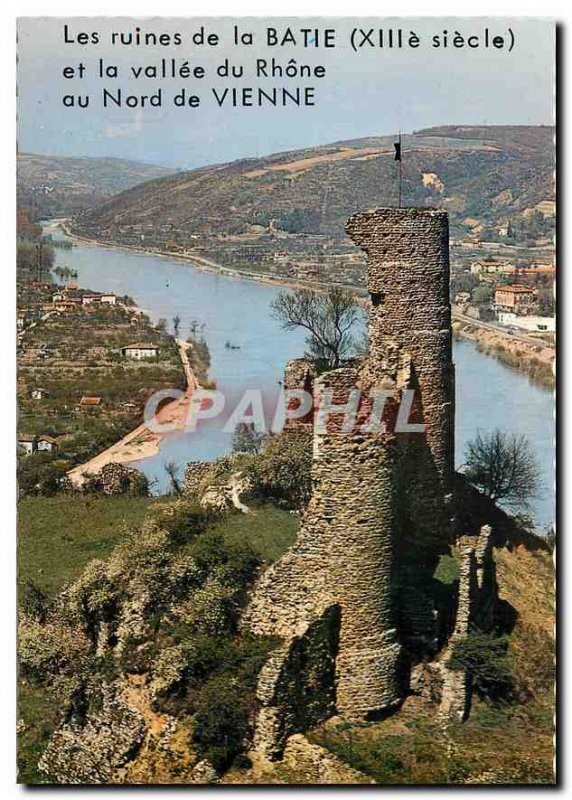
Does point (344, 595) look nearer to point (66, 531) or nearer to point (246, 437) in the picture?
point (66, 531)

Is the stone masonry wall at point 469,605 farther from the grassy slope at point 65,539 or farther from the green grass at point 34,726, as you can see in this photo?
the green grass at point 34,726

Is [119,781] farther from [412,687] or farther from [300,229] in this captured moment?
[300,229]

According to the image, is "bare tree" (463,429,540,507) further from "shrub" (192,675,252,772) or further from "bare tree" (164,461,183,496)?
"shrub" (192,675,252,772)

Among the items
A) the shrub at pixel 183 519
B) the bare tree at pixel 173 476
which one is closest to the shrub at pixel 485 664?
the shrub at pixel 183 519

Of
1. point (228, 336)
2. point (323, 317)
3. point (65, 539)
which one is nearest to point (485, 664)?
point (65, 539)

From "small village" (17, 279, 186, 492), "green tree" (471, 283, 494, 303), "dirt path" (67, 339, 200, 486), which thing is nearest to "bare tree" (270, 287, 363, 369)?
"dirt path" (67, 339, 200, 486)

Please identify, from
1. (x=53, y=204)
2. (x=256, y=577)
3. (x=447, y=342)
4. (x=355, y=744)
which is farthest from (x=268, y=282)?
(x=355, y=744)

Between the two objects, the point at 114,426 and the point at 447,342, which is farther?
the point at 114,426
